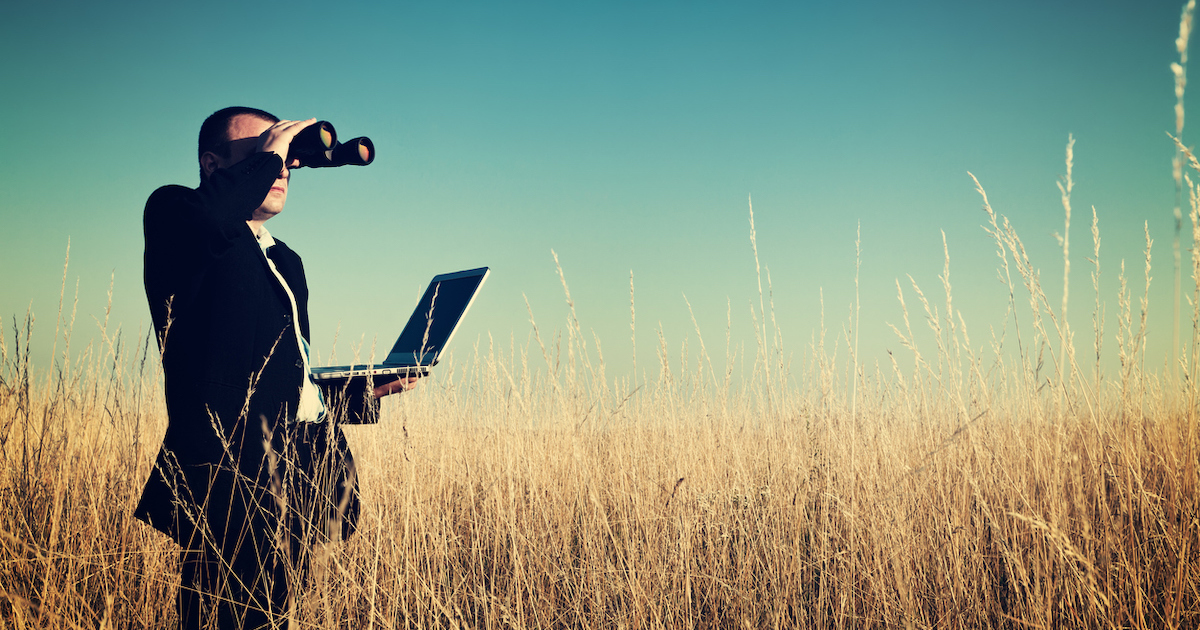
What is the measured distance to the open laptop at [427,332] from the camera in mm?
1416

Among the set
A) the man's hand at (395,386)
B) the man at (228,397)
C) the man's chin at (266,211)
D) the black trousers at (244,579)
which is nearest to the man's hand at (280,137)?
the man at (228,397)

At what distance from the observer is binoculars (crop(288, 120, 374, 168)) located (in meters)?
1.42

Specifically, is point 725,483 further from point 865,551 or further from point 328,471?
point 328,471

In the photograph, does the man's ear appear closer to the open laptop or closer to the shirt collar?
the shirt collar

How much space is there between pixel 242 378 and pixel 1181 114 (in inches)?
81.7

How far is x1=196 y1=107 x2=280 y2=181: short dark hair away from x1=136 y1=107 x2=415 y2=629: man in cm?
8

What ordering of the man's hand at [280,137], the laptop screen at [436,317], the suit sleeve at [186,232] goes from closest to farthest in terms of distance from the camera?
the suit sleeve at [186,232] → the man's hand at [280,137] → the laptop screen at [436,317]

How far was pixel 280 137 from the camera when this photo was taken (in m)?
1.35

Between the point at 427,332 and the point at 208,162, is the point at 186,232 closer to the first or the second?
the point at 208,162

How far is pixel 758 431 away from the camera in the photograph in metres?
2.71

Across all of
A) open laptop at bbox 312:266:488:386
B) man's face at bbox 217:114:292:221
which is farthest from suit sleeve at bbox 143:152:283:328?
open laptop at bbox 312:266:488:386

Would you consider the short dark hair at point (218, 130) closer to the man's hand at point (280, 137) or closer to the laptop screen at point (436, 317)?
the man's hand at point (280, 137)

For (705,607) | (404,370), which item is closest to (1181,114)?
(705,607)

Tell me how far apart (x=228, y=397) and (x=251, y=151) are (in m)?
0.62
